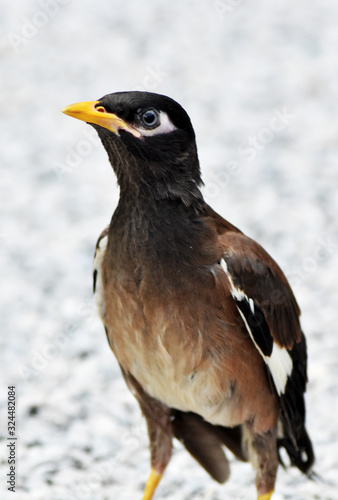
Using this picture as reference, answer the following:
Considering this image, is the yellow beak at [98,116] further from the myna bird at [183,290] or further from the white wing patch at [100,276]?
the white wing patch at [100,276]

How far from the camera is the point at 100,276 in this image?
12.2ft

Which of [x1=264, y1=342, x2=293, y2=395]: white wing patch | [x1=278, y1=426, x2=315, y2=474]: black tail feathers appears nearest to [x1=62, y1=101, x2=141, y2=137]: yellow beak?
[x1=264, y1=342, x2=293, y2=395]: white wing patch

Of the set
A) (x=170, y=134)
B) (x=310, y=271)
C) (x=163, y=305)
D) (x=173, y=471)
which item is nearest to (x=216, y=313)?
(x=163, y=305)

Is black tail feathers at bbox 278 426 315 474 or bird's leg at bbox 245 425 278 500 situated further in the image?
black tail feathers at bbox 278 426 315 474

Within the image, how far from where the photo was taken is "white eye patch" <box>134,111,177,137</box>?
3.23 metres

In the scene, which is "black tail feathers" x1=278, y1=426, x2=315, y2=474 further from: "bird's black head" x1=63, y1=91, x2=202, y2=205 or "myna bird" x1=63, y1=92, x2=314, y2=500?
"bird's black head" x1=63, y1=91, x2=202, y2=205

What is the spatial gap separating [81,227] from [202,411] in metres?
3.44

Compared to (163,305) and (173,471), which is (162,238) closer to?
(163,305)

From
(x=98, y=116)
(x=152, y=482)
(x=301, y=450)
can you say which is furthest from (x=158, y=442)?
(x=98, y=116)

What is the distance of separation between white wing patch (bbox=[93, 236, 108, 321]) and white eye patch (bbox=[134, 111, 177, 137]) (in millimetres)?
683

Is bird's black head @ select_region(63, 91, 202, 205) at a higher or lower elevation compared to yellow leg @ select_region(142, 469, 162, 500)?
higher

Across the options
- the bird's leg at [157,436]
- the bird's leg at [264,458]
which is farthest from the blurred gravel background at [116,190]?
the bird's leg at [264,458]

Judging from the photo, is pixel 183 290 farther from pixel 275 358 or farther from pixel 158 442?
pixel 158 442

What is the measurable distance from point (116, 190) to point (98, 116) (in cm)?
411
